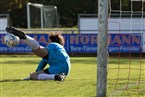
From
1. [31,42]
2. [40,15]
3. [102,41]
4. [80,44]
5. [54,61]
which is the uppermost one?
[102,41]

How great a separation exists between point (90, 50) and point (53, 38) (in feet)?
58.2

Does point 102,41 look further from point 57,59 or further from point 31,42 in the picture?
point 57,59

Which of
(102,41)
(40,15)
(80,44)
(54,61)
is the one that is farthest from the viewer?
(40,15)

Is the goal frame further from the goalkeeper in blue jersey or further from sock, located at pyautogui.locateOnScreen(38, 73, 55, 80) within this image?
sock, located at pyautogui.locateOnScreen(38, 73, 55, 80)

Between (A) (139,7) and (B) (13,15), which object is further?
(B) (13,15)

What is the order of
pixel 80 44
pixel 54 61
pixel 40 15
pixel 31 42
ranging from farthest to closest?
pixel 40 15, pixel 80 44, pixel 54 61, pixel 31 42

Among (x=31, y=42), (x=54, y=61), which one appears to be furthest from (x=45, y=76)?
(x=31, y=42)

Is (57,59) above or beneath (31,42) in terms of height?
beneath

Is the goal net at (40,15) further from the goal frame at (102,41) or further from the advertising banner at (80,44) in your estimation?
the goal frame at (102,41)

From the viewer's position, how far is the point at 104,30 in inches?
354

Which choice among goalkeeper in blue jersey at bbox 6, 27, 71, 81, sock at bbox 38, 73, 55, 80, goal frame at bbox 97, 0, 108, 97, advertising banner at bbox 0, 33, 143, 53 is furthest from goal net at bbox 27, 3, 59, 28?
goal frame at bbox 97, 0, 108, 97

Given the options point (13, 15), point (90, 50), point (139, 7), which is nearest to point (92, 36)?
point (90, 50)

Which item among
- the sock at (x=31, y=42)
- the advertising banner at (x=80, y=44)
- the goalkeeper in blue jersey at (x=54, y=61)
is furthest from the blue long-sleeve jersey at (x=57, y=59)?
the advertising banner at (x=80, y=44)

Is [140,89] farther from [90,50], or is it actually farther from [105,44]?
[90,50]
